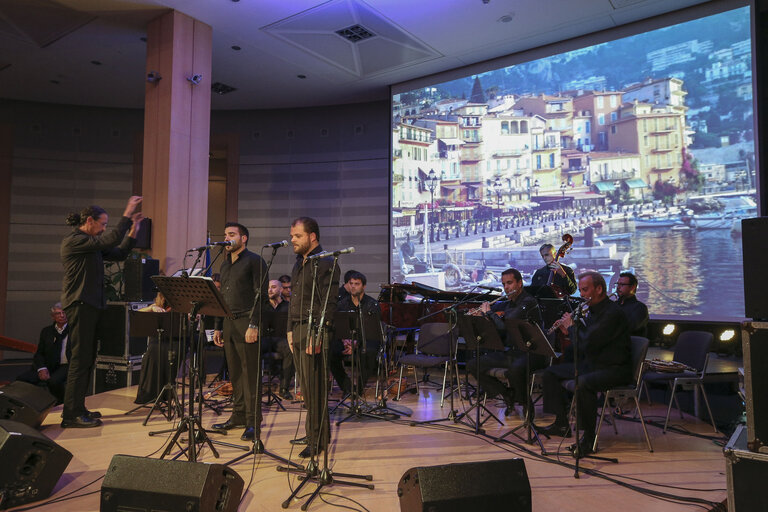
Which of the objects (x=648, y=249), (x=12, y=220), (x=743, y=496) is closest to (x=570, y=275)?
(x=648, y=249)

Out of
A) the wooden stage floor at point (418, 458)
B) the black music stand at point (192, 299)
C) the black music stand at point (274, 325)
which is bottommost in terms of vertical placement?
the wooden stage floor at point (418, 458)

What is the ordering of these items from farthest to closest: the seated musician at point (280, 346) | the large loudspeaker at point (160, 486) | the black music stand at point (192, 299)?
1. the seated musician at point (280, 346)
2. the black music stand at point (192, 299)
3. the large loudspeaker at point (160, 486)

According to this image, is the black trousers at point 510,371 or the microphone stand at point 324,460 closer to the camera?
the microphone stand at point 324,460

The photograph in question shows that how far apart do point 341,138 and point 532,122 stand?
456 cm

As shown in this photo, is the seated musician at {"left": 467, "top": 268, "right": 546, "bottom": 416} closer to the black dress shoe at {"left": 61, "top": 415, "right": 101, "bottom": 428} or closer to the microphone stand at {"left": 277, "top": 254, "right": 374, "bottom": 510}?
the microphone stand at {"left": 277, "top": 254, "right": 374, "bottom": 510}

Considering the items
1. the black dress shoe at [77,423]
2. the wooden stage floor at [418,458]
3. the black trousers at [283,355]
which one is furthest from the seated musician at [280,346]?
the black dress shoe at [77,423]

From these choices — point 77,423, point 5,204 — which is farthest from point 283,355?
point 5,204

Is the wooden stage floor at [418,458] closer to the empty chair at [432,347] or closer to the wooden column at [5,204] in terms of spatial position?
the empty chair at [432,347]

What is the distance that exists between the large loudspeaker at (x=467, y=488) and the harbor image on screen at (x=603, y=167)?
5.69 meters

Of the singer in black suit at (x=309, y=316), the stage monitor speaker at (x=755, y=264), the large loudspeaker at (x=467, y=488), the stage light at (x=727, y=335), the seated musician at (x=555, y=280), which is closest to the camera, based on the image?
the stage monitor speaker at (x=755, y=264)

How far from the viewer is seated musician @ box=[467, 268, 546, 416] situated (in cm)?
537

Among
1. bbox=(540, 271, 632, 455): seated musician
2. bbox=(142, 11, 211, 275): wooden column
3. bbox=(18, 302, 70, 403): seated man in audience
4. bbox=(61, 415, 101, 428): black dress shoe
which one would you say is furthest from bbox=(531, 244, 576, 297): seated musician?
bbox=(18, 302, 70, 403): seated man in audience

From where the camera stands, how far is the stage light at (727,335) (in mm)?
6776

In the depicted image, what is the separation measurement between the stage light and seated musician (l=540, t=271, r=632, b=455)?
10.4 feet
